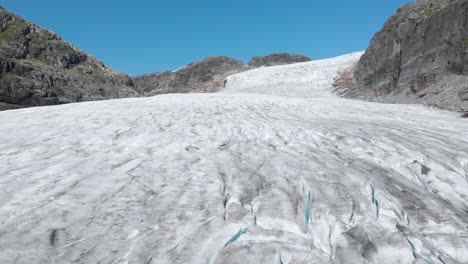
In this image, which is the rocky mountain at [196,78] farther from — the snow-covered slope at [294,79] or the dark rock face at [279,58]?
the dark rock face at [279,58]

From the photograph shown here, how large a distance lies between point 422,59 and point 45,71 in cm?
3450

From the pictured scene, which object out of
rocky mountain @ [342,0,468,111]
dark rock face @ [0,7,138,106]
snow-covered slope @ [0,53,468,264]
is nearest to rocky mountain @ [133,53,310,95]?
dark rock face @ [0,7,138,106]

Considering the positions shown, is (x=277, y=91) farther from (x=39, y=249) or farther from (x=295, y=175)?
(x=39, y=249)

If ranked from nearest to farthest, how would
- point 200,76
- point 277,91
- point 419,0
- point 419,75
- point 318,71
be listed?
point 419,75
point 419,0
point 277,91
point 318,71
point 200,76

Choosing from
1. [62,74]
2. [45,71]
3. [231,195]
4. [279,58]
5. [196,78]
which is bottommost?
[231,195]

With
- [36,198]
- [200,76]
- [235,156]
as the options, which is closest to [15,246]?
[36,198]

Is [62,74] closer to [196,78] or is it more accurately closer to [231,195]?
[196,78]

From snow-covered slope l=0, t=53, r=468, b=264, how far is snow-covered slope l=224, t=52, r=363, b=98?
76.7ft

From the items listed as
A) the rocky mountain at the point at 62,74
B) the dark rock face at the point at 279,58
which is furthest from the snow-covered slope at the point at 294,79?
the dark rock face at the point at 279,58

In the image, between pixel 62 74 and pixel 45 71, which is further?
pixel 62 74

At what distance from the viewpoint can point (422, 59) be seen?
19.3 m

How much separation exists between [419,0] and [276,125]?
80.9ft

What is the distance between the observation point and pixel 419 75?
1806cm

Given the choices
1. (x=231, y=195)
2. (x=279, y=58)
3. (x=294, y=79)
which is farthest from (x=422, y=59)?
(x=279, y=58)
